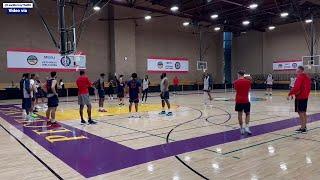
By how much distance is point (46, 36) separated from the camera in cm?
2369

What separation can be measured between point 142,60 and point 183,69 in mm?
5286

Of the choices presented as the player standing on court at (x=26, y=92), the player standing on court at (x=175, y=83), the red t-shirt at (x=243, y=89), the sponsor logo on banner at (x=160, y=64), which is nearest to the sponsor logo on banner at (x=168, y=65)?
the sponsor logo on banner at (x=160, y=64)

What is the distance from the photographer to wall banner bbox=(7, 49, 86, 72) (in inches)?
864

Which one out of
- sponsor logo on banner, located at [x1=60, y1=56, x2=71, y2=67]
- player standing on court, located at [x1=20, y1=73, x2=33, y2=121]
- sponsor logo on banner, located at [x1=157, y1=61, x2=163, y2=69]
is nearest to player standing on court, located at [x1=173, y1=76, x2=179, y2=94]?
sponsor logo on banner, located at [x1=157, y1=61, x2=163, y2=69]

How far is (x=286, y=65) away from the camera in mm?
31484

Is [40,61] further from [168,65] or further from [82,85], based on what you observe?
[82,85]

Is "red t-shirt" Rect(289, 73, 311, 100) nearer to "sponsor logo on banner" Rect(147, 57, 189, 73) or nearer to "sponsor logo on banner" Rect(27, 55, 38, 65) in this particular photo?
"sponsor logo on banner" Rect(27, 55, 38, 65)

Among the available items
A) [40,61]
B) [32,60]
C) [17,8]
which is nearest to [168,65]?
[40,61]

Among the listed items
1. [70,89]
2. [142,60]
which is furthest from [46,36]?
[142,60]

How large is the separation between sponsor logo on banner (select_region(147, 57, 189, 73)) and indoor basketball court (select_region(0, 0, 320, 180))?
0.11 m

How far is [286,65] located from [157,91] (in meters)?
13.6

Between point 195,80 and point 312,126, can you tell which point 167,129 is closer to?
point 312,126

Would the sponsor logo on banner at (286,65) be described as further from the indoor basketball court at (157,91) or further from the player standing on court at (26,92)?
the player standing on court at (26,92)

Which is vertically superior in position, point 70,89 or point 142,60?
point 142,60
